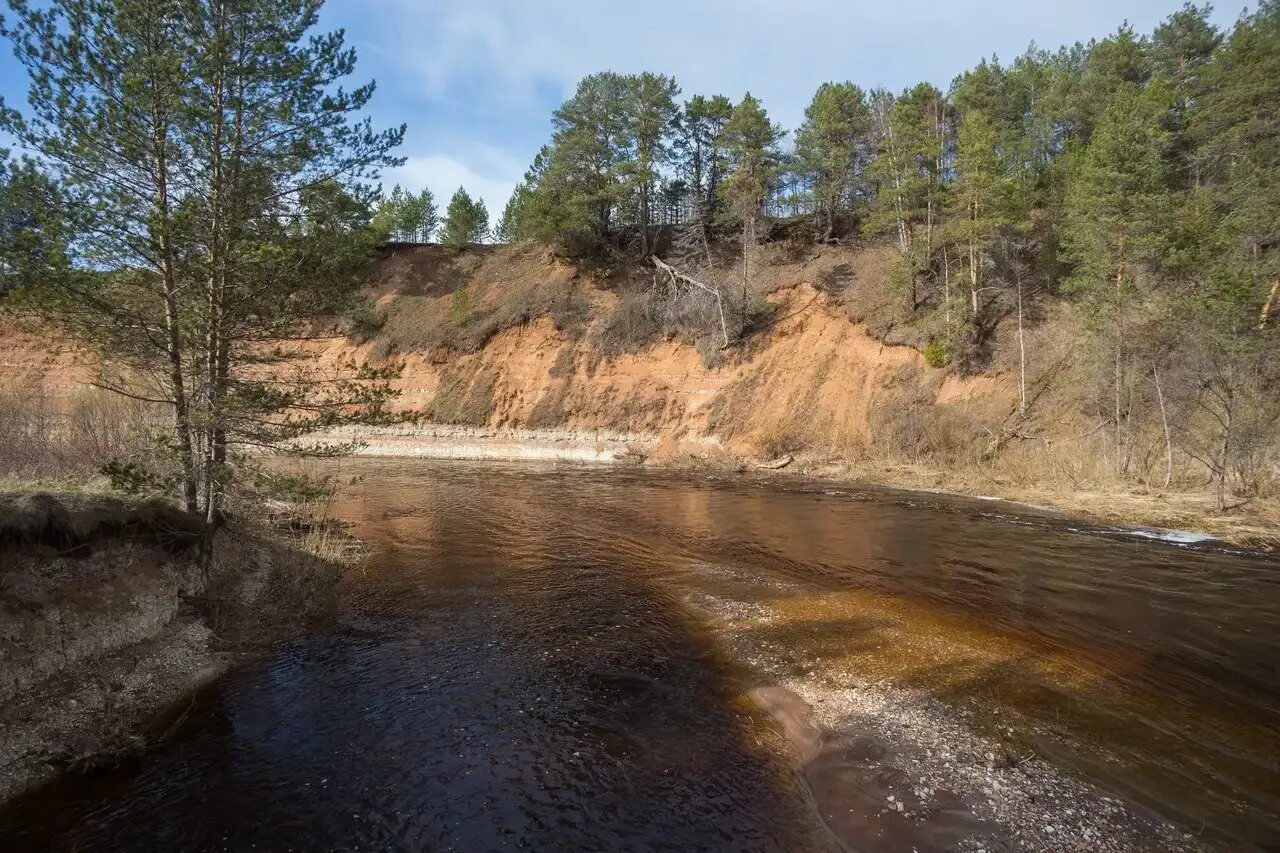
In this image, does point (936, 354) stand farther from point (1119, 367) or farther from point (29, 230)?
point (29, 230)

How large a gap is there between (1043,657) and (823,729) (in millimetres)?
3730

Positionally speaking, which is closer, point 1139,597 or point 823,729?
point 823,729

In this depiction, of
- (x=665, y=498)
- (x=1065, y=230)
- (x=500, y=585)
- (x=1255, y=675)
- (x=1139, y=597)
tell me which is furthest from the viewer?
(x=1065, y=230)

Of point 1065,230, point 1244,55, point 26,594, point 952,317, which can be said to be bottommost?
point 26,594

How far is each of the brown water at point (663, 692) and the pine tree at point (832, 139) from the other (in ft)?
98.7

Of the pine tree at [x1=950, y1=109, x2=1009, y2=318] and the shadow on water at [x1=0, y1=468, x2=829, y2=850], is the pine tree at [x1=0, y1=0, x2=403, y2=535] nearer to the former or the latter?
the shadow on water at [x1=0, y1=468, x2=829, y2=850]

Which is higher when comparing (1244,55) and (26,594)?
(1244,55)

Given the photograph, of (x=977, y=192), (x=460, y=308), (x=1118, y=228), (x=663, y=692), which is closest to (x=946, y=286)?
(x=977, y=192)

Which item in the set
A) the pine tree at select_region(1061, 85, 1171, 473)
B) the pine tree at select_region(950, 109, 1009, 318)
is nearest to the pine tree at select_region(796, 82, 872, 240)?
the pine tree at select_region(950, 109, 1009, 318)

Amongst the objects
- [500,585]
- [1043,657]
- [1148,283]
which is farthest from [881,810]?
[1148,283]

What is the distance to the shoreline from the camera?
605 inches

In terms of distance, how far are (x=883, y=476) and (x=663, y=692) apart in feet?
64.0

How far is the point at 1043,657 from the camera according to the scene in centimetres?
787

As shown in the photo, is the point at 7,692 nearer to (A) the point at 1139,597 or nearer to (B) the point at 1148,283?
(A) the point at 1139,597
